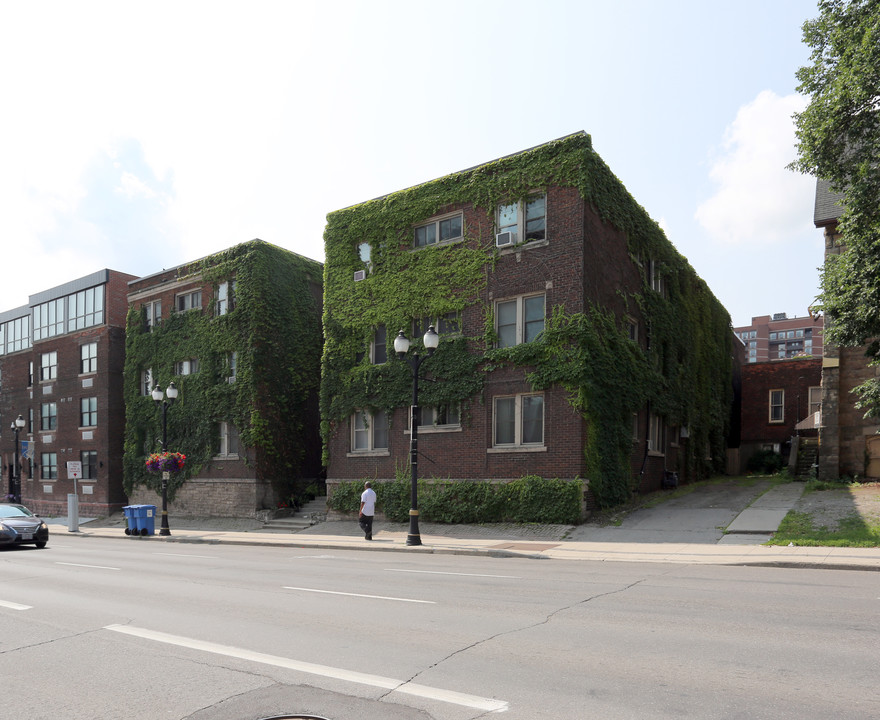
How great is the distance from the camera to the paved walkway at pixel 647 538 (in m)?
14.6

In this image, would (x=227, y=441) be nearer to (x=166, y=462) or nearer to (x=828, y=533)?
(x=166, y=462)

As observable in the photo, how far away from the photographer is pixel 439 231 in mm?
25266

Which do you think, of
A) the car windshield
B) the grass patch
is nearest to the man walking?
the grass patch

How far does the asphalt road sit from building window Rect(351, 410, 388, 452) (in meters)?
12.9

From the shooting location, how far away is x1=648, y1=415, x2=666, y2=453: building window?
26.6 m

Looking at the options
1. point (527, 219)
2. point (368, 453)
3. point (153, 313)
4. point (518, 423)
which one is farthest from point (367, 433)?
point (153, 313)

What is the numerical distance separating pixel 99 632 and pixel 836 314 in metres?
19.1

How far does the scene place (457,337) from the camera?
23938 mm

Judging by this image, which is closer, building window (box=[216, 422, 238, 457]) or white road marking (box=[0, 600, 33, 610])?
white road marking (box=[0, 600, 33, 610])

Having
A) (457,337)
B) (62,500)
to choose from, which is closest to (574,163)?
(457,337)

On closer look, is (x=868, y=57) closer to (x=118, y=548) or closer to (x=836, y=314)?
(x=836, y=314)

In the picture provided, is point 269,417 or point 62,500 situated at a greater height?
point 269,417

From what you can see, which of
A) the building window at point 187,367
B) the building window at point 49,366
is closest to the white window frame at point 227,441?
the building window at point 187,367

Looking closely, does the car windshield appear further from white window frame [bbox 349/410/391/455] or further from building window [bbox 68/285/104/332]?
building window [bbox 68/285/104/332]
